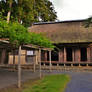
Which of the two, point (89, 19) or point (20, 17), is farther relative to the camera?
point (20, 17)

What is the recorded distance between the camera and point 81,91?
282 inches

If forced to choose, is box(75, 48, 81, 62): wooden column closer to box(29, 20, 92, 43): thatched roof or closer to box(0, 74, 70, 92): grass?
box(29, 20, 92, 43): thatched roof

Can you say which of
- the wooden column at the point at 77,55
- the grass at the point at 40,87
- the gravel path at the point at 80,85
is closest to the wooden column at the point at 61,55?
the wooden column at the point at 77,55

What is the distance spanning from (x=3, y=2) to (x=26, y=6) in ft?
14.5

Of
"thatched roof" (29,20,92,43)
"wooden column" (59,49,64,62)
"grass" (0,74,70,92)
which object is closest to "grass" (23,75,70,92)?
"grass" (0,74,70,92)

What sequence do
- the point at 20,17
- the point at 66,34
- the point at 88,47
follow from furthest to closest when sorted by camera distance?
the point at 20,17 → the point at 66,34 → the point at 88,47

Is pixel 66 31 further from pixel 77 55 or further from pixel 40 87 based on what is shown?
pixel 40 87

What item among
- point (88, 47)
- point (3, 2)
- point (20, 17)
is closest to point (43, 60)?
point (88, 47)

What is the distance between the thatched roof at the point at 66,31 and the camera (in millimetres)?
19672

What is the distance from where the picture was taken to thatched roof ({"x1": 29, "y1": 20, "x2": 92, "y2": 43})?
19672 mm

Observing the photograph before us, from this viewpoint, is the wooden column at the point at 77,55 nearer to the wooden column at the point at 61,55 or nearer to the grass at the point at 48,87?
the wooden column at the point at 61,55

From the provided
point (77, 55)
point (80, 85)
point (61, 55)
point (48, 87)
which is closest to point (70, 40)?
point (77, 55)

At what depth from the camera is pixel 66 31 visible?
21750 mm

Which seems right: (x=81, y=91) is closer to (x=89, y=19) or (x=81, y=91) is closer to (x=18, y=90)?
(x=18, y=90)
